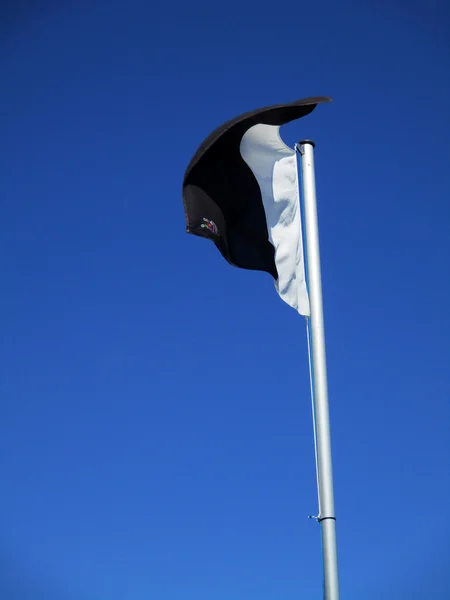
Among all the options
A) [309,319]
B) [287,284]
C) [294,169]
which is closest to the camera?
[309,319]

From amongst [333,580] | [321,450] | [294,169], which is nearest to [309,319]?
[321,450]

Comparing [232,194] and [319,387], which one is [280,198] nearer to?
[232,194]

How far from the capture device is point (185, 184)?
8.13 m

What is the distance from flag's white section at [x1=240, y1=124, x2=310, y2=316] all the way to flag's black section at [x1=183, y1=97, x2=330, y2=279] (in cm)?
14

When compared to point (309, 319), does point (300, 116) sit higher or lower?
higher

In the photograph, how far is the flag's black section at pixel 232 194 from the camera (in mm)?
8102

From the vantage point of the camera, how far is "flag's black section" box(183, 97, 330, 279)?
8102mm

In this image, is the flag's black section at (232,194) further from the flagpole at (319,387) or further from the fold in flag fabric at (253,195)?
the flagpole at (319,387)

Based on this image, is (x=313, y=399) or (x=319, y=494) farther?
(x=313, y=399)

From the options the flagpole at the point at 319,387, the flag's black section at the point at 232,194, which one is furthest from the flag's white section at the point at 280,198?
the flagpole at the point at 319,387

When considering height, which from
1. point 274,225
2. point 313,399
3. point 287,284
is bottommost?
point 313,399

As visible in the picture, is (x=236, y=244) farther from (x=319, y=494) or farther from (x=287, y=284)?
(x=319, y=494)

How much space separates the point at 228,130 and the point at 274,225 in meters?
1.18

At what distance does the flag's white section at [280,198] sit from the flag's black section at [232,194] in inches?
5.6
